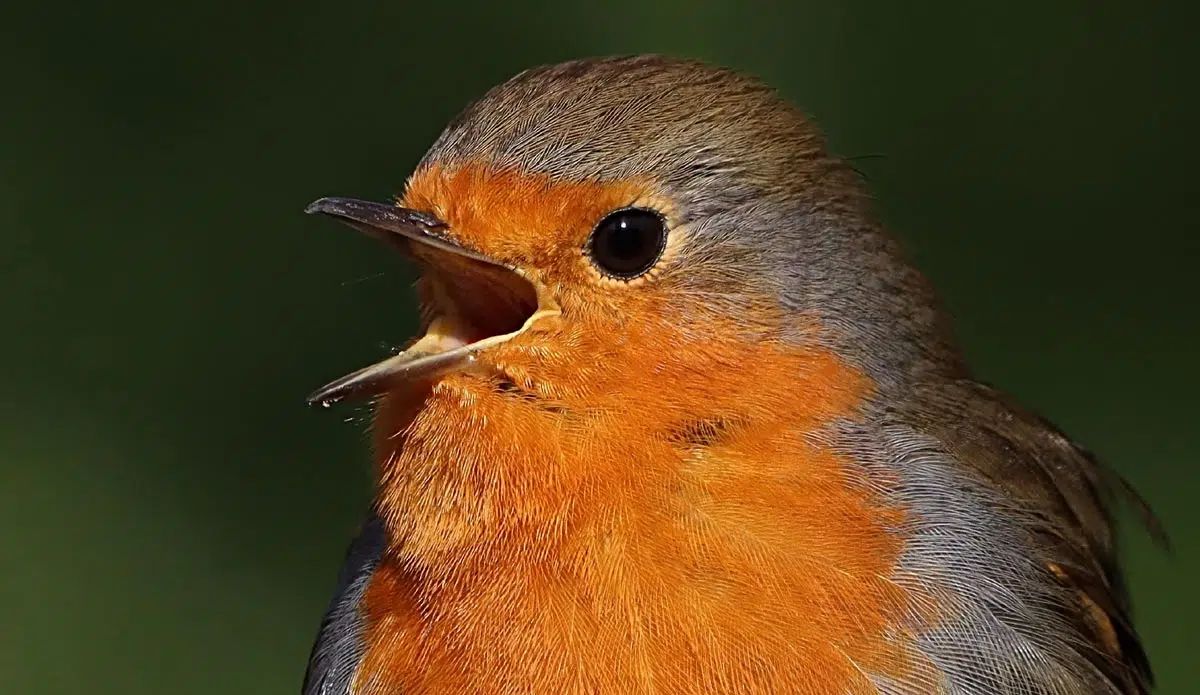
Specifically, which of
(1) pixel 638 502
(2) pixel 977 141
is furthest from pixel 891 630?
(2) pixel 977 141

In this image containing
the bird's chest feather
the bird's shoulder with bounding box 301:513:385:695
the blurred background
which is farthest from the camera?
the blurred background

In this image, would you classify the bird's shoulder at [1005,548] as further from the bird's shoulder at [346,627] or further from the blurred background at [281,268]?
the blurred background at [281,268]

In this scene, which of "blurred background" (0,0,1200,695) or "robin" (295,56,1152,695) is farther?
"blurred background" (0,0,1200,695)

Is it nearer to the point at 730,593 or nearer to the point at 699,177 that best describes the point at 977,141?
the point at 699,177

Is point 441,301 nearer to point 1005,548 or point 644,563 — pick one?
point 644,563

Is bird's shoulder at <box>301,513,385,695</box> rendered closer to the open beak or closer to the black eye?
the open beak

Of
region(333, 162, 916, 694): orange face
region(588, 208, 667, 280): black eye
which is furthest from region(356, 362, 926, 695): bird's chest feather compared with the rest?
region(588, 208, 667, 280): black eye

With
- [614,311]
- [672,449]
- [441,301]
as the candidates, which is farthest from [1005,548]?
[441,301]

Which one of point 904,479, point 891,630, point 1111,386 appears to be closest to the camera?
point 891,630
